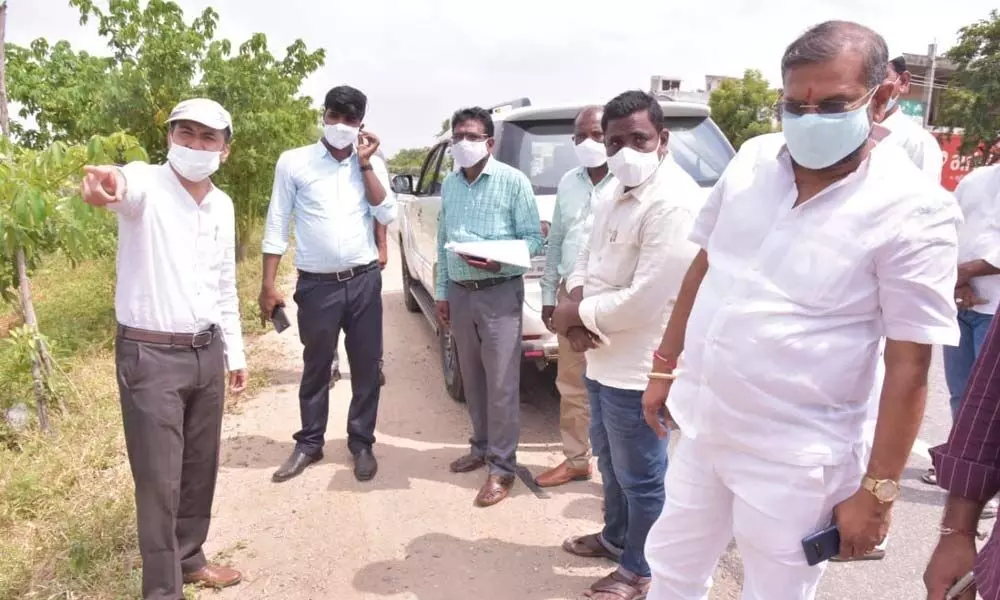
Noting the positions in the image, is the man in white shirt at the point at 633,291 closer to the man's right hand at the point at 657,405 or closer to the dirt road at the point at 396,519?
the man's right hand at the point at 657,405

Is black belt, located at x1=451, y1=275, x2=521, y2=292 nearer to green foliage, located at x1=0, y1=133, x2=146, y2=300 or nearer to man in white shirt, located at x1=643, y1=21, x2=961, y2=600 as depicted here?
green foliage, located at x1=0, y1=133, x2=146, y2=300

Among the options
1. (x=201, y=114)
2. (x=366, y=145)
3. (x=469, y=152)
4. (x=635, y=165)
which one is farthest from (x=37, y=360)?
(x=635, y=165)

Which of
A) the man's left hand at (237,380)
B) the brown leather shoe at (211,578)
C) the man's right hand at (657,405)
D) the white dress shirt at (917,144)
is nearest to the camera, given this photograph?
the man's right hand at (657,405)

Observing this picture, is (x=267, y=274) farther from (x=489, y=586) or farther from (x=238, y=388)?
(x=489, y=586)

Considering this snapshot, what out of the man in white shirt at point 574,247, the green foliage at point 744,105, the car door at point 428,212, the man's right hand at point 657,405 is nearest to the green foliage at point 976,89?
the green foliage at point 744,105

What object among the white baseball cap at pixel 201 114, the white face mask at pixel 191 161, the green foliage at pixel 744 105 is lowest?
the white face mask at pixel 191 161

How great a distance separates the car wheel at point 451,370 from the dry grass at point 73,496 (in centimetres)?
148

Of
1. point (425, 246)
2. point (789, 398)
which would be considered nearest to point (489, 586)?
point (789, 398)

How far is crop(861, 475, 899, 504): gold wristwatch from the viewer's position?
5.23 ft

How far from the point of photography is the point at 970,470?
1379mm

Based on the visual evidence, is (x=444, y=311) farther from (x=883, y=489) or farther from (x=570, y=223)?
(x=883, y=489)

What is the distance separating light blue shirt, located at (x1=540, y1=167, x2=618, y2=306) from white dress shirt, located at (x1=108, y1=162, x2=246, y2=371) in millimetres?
1641

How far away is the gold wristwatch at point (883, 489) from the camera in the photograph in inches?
62.7

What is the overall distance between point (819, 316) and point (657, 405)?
712mm
